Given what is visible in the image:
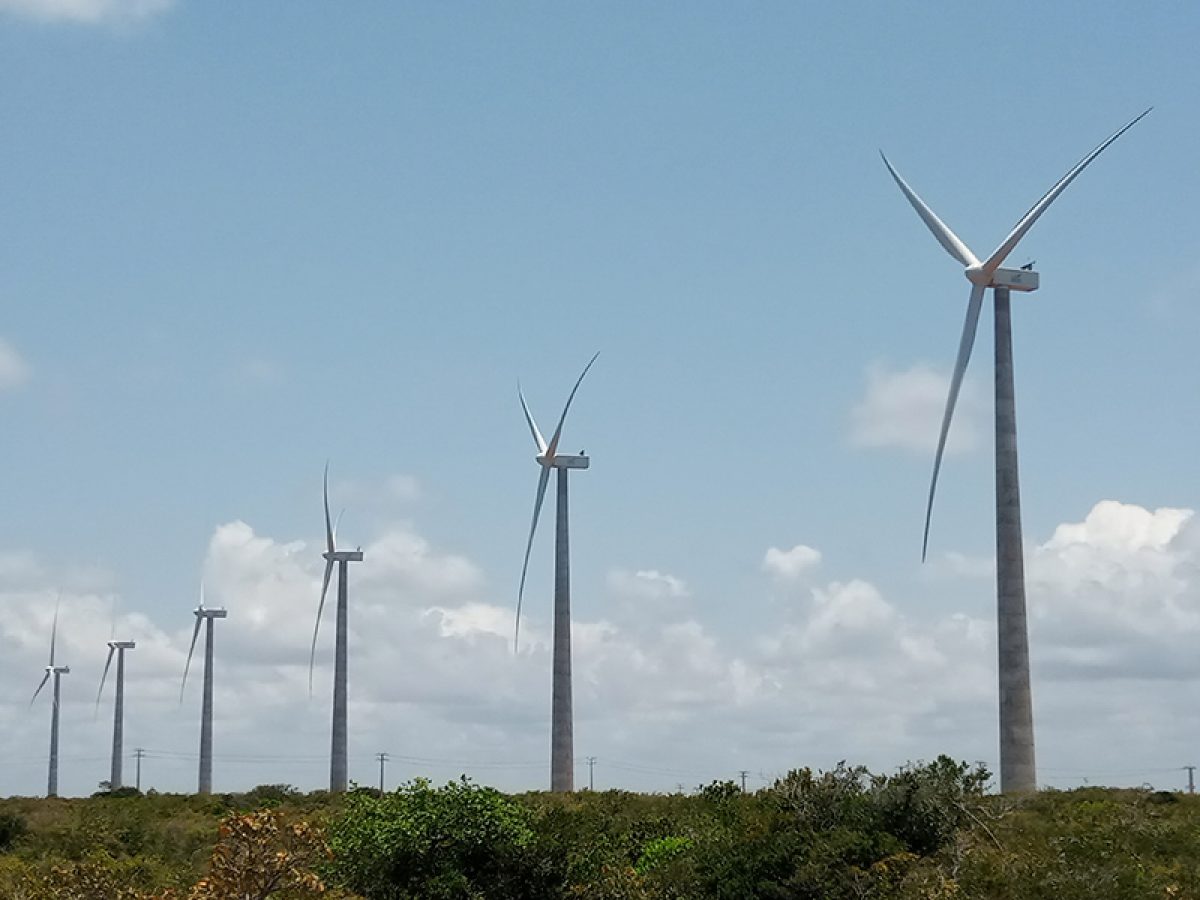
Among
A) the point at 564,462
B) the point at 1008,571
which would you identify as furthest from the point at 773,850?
the point at 564,462

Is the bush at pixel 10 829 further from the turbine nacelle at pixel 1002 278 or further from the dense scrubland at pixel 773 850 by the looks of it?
the turbine nacelle at pixel 1002 278

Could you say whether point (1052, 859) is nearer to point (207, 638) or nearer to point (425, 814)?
point (425, 814)

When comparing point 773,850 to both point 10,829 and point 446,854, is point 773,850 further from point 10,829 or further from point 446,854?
point 10,829

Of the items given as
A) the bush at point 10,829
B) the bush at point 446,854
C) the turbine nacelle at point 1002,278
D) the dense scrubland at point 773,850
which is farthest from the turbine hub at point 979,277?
the bush at point 10,829

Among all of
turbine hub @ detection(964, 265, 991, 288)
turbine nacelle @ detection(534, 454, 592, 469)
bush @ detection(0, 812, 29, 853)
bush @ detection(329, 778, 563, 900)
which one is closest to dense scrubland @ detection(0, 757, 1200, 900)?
bush @ detection(329, 778, 563, 900)

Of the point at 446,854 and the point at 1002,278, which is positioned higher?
the point at 1002,278

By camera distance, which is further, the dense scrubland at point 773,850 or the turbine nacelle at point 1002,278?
the turbine nacelle at point 1002,278

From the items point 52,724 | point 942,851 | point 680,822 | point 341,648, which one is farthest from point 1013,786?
point 52,724

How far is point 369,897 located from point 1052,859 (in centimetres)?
1832

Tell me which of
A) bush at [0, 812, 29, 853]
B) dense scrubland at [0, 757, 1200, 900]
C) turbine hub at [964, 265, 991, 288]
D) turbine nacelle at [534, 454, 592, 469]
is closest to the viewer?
dense scrubland at [0, 757, 1200, 900]

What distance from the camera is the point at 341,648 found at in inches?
4806

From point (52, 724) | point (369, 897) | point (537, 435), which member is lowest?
point (369, 897)

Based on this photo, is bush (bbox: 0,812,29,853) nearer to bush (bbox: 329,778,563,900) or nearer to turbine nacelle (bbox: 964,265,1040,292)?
bush (bbox: 329,778,563,900)

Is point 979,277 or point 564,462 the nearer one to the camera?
point 979,277
